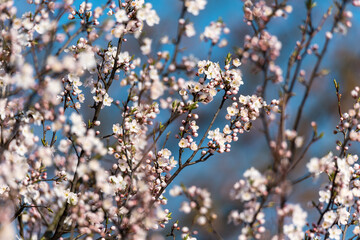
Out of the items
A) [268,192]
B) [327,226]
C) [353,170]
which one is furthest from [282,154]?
[353,170]

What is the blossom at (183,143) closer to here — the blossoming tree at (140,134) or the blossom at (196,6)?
the blossoming tree at (140,134)

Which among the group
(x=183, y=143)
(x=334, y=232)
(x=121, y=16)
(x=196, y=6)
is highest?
(x=121, y=16)

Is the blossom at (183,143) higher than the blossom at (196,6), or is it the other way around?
the blossom at (196,6)

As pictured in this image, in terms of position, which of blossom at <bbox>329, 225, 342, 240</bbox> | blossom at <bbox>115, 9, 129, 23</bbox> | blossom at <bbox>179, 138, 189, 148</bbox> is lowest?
blossom at <bbox>329, 225, 342, 240</bbox>

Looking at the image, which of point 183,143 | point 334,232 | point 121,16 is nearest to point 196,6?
point 121,16

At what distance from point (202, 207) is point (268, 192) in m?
0.54

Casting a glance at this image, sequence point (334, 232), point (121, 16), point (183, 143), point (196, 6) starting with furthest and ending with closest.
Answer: point (183, 143)
point (121, 16)
point (334, 232)
point (196, 6)

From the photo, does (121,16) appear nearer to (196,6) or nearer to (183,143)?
(196,6)

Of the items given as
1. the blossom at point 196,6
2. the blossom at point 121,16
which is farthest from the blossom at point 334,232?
the blossom at point 121,16

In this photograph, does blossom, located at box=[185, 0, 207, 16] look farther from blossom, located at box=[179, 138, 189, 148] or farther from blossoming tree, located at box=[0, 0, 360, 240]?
blossom, located at box=[179, 138, 189, 148]

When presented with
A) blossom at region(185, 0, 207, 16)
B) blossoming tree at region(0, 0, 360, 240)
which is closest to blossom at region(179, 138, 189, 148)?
blossoming tree at region(0, 0, 360, 240)

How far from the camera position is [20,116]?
392 cm

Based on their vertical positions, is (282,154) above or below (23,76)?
below

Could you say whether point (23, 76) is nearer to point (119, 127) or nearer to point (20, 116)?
point (20, 116)
